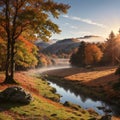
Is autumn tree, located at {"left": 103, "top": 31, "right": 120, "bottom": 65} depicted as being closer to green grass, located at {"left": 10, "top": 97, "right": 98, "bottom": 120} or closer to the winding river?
the winding river

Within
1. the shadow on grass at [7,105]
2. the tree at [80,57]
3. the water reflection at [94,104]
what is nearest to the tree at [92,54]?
the tree at [80,57]

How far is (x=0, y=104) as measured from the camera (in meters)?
22.0

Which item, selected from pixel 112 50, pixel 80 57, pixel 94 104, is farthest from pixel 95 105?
pixel 80 57

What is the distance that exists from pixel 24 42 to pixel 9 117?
63.6 feet

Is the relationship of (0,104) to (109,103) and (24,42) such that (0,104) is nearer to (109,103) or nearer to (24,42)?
(24,42)

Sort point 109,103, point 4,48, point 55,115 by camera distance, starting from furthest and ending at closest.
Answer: point 109,103, point 4,48, point 55,115

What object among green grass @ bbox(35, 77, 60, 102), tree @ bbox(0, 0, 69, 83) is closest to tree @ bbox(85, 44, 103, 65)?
green grass @ bbox(35, 77, 60, 102)

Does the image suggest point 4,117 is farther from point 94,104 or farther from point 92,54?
point 92,54

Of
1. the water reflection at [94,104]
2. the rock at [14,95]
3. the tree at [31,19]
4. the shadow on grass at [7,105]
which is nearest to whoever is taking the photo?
the shadow on grass at [7,105]

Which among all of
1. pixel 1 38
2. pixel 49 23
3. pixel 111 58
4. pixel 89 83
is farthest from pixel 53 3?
pixel 111 58

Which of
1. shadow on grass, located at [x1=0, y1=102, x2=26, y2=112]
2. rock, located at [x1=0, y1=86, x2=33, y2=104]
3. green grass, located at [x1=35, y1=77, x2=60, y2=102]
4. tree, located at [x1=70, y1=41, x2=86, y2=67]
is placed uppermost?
tree, located at [x1=70, y1=41, x2=86, y2=67]

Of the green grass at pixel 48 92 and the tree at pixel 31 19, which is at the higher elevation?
the tree at pixel 31 19

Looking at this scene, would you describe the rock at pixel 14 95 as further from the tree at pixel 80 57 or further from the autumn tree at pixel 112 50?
the tree at pixel 80 57

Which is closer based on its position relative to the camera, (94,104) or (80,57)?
(94,104)
